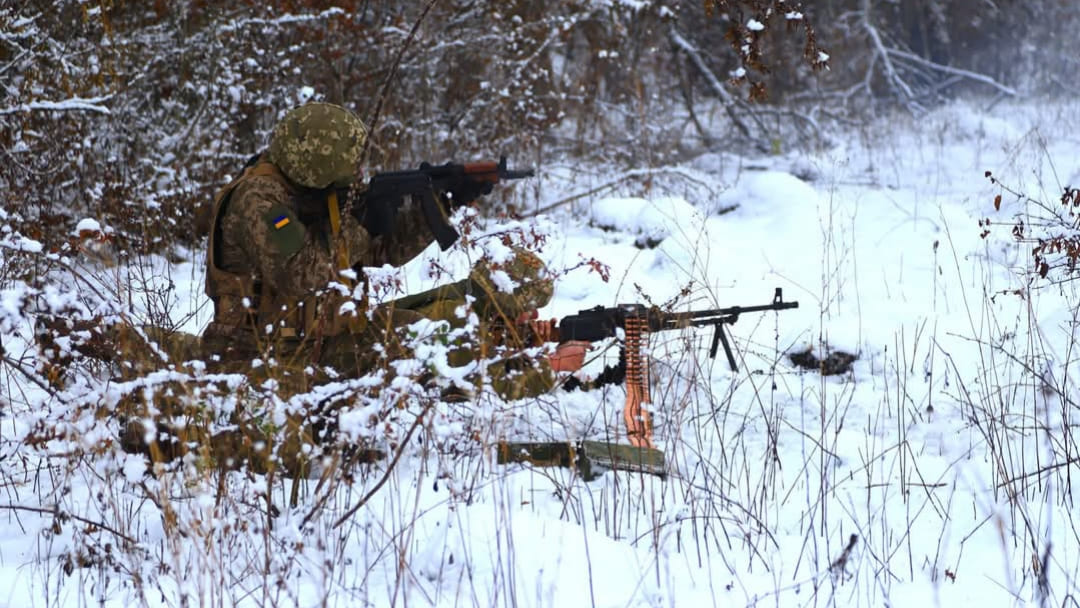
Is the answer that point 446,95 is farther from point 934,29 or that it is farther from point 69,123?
point 934,29

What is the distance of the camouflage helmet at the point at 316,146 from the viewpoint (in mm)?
3486

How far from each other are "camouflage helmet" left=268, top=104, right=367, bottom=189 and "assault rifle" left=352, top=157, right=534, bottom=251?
0.17 meters

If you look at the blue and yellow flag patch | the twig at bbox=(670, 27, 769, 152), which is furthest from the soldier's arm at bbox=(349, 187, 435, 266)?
the twig at bbox=(670, 27, 769, 152)

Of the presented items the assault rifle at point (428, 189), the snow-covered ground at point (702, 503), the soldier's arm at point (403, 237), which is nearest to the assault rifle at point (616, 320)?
the snow-covered ground at point (702, 503)

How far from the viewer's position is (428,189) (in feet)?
12.2

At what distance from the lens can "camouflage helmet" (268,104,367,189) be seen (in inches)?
137

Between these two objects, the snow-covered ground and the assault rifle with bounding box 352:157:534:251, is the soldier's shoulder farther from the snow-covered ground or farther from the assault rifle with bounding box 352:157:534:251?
the snow-covered ground

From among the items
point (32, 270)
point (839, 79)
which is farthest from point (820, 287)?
point (839, 79)

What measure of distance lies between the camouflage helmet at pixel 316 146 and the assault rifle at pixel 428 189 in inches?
6.5

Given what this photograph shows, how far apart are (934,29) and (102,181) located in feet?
40.5

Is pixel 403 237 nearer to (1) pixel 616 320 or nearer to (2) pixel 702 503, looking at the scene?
(1) pixel 616 320

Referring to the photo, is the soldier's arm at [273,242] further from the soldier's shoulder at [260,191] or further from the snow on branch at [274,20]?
the snow on branch at [274,20]

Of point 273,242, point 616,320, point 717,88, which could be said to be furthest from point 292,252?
point 717,88

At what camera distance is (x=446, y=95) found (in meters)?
7.89
